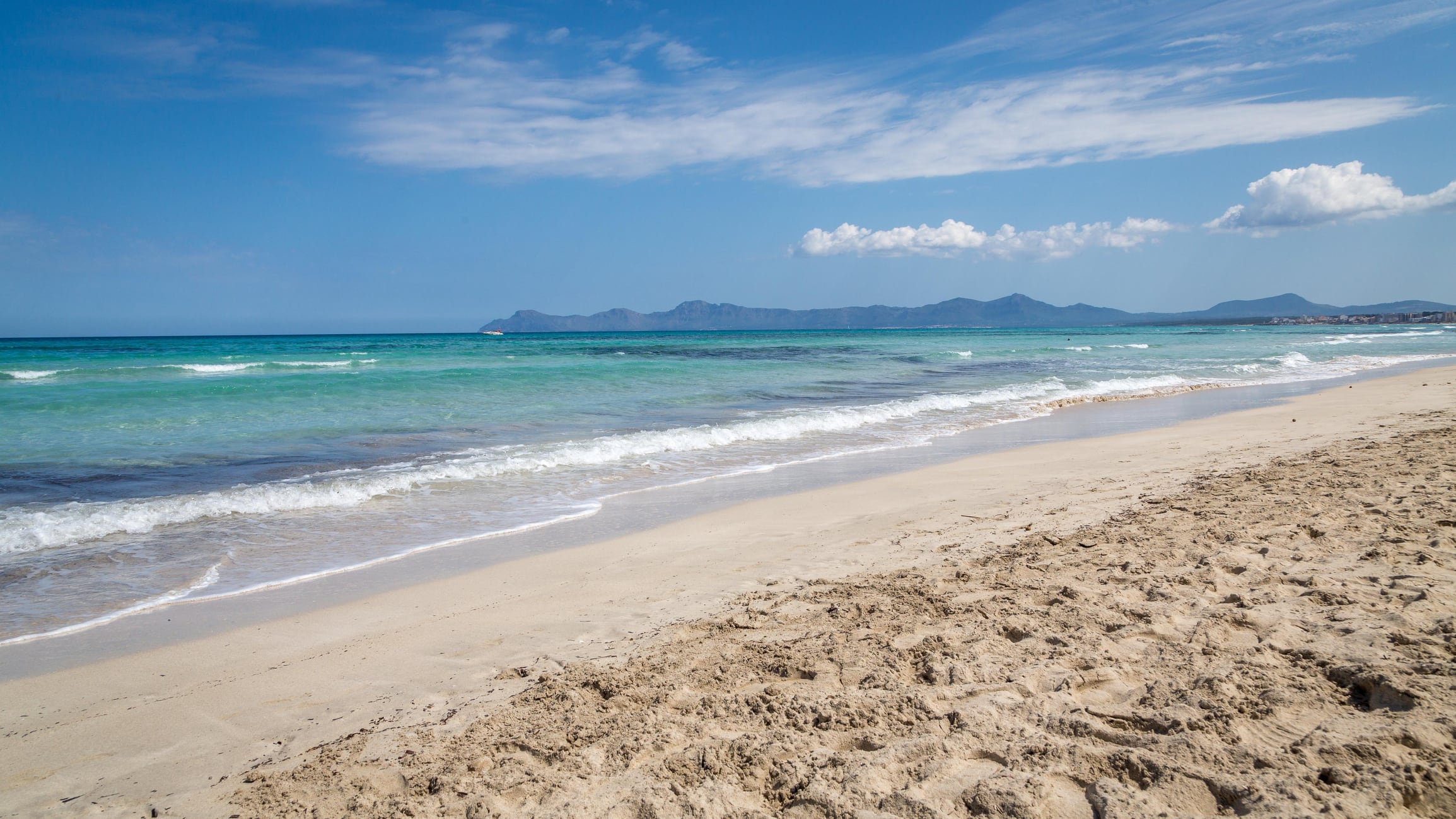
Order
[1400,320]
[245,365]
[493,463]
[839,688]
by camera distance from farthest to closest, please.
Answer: [1400,320], [245,365], [493,463], [839,688]

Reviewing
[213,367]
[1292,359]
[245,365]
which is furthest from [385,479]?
[1292,359]

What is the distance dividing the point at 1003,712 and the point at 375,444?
1059 centimetres

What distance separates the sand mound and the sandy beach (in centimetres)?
1

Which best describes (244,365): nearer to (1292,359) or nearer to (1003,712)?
(1003,712)

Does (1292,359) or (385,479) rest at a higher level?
(1292,359)

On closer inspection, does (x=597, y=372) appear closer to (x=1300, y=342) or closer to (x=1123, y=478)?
(x=1123, y=478)

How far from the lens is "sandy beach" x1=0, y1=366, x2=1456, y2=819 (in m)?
2.45

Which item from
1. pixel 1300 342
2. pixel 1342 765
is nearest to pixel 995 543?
pixel 1342 765

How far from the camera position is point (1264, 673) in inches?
115

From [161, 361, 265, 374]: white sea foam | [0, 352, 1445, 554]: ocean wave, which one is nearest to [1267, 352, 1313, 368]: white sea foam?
[0, 352, 1445, 554]: ocean wave

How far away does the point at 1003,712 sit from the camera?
9.32 feet

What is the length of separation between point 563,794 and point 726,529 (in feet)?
12.9

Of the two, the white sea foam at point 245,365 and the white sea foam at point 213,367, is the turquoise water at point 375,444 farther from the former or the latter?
the white sea foam at point 245,365

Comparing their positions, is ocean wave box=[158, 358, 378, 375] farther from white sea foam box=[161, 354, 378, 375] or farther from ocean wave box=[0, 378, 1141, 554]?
ocean wave box=[0, 378, 1141, 554]
